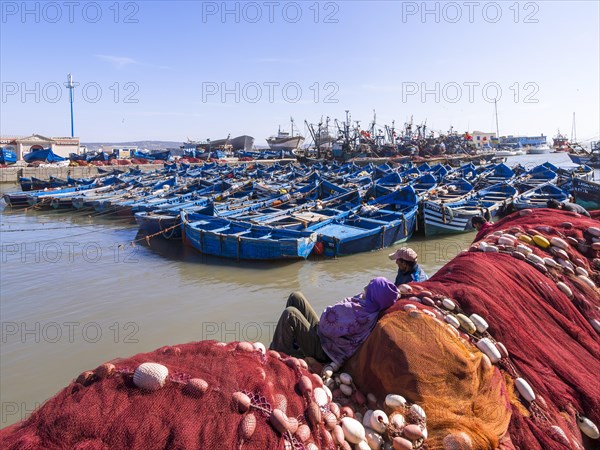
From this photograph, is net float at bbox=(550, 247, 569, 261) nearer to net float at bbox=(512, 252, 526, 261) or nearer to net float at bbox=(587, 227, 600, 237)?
net float at bbox=(512, 252, 526, 261)

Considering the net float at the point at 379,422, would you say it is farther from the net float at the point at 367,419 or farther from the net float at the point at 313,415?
the net float at the point at 313,415

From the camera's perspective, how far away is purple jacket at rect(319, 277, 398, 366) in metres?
3.62

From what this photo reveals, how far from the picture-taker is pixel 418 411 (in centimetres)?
279

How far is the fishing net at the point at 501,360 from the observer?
2.89 metres

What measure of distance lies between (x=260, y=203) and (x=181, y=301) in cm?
857

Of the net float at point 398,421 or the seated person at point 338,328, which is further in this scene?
the seated person at point 338,328

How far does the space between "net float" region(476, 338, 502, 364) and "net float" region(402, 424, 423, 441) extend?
97 centimetres

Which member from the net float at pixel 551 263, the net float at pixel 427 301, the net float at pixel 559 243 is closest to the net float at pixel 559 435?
the net float at pixel 427 301

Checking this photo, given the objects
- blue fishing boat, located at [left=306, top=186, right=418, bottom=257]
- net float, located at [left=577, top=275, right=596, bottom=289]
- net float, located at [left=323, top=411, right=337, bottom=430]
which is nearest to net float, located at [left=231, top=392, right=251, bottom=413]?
net float, located at [left=323, top=411, right=337, bottom=430]

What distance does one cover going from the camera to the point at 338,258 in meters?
12.7

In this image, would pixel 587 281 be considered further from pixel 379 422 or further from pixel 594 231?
pixel 379 422

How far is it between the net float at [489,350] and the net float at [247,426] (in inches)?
75.7

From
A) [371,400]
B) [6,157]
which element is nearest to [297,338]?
[371,400]

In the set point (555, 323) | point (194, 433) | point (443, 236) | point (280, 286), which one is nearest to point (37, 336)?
point (280, 286)
